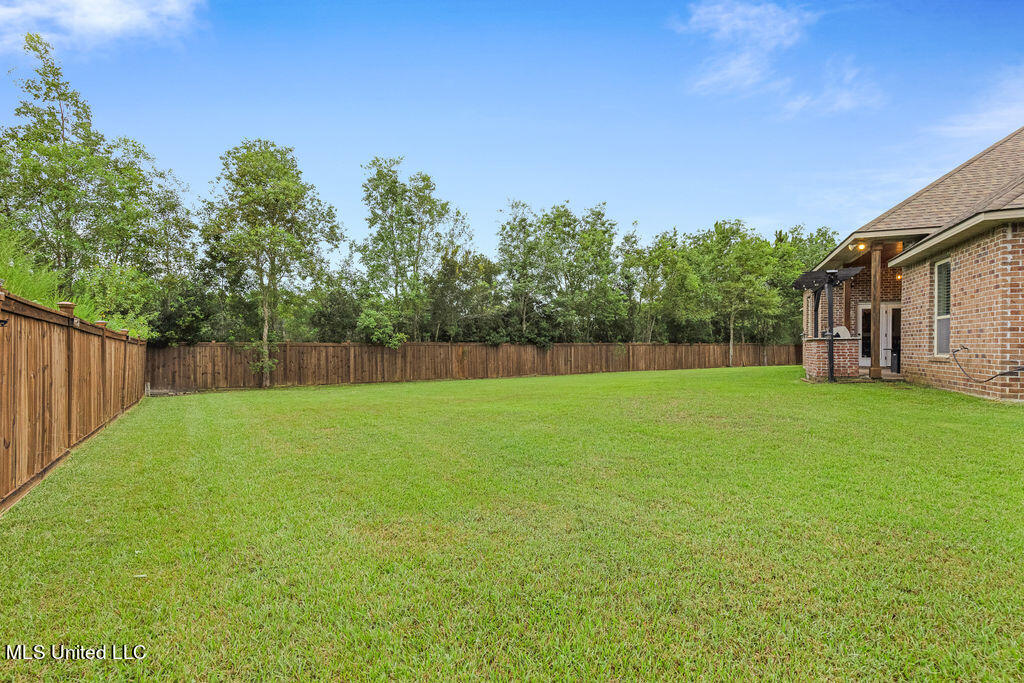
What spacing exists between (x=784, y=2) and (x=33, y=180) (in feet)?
66.6

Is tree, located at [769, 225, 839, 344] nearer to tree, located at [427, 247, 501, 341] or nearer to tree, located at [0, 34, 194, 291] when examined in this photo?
tree, located at [427, 247, 501, 341]

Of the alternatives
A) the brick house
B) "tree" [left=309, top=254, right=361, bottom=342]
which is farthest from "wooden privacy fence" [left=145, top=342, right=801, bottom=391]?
the brick house

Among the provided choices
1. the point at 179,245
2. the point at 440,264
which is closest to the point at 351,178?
the point at 440,264

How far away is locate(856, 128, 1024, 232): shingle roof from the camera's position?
9.59 m

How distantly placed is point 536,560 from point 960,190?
43.3 ft

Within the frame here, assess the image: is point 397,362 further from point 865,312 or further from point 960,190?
point 960,190

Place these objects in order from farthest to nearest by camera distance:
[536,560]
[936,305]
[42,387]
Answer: [936,305] < [42,387] < [536,560]

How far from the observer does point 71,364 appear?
5000 mm

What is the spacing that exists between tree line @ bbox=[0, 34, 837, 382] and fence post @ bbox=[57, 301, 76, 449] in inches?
284

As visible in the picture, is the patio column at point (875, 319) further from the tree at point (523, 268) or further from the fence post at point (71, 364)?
the fence post at point (71, 364)

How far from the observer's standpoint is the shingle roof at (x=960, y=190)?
9586 millimetres

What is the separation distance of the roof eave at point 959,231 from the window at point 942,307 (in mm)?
386

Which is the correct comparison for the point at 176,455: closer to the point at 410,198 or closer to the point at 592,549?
the point at 592,549

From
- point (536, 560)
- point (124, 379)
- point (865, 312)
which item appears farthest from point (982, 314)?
point (124, 379)
